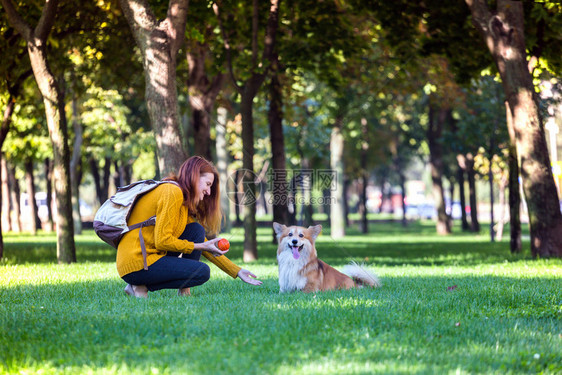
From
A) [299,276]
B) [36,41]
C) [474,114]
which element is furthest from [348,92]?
[299,276]

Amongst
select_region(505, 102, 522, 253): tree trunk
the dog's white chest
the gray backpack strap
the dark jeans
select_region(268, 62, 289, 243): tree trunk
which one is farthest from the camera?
select_region(268, 62, 289, 243): tree trunk

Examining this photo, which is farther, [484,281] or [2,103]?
[2,103]

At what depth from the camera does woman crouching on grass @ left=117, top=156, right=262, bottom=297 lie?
7.00 m

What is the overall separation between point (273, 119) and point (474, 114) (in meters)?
9.87

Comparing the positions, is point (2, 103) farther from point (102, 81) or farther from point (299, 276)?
point (299, 276)

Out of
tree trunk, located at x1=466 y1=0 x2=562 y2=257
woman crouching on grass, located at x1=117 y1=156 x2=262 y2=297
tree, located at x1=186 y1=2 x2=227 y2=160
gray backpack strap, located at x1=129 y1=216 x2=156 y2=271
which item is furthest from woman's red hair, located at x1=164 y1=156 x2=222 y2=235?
tree, located at x1=186 y1=2 x2=227 y2=160

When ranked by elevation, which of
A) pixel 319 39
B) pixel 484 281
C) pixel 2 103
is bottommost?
pixel 484 281

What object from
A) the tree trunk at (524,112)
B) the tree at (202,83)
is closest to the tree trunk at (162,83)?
the tree at (202,83)

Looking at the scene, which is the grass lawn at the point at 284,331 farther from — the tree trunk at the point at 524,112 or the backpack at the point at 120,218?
the tree trunk at the point at 524,112

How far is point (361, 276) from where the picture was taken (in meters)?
8.80

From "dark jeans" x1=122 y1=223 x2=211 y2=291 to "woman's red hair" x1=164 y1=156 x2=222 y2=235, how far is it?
13 centimetres

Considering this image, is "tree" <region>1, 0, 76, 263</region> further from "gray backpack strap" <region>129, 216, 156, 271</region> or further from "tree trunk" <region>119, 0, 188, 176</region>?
"gray backpack strap" <region>129, 216, 156, 271</region>

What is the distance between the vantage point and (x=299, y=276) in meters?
7.91

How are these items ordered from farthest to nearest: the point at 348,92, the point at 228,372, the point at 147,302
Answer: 1. the point at 348,92
2. the point at 147,302
3. the point at 228,372
